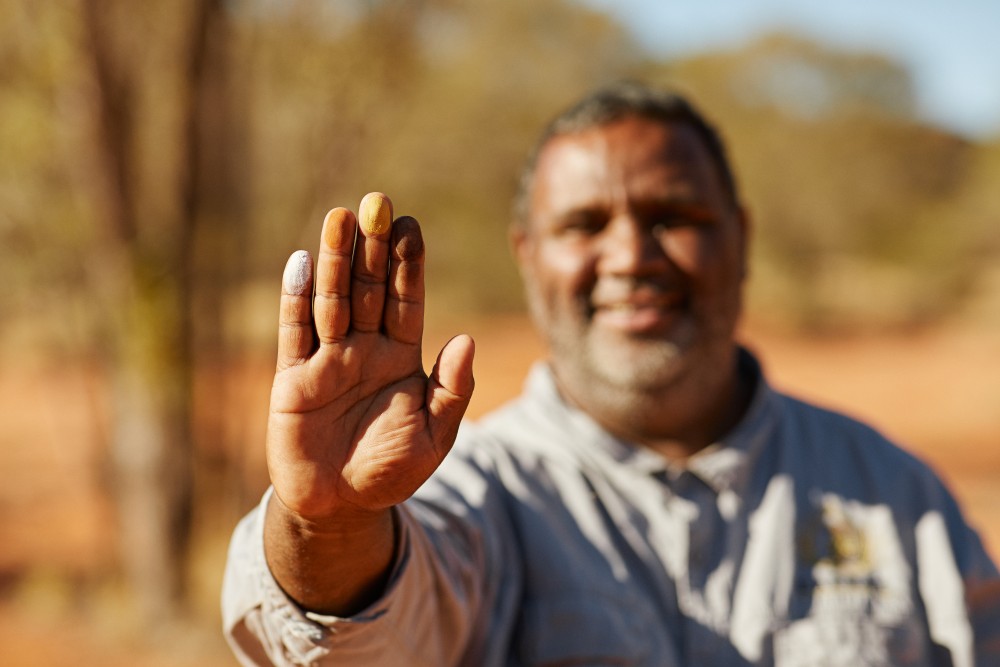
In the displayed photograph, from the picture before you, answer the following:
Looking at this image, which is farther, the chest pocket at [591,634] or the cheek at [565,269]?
the cheek at [565,269]

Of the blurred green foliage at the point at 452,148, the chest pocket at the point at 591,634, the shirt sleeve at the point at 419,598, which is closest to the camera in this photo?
the shirt sleeve at the point at 419,598

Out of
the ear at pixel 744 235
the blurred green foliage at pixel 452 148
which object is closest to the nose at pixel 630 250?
the ear at pixel 744 235

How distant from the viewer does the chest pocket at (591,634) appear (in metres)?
1.66

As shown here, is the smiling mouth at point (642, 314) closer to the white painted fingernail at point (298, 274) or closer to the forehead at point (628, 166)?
the forehead at point (628, 166)

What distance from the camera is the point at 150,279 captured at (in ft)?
17.6

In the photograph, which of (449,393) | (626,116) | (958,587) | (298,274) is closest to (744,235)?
(626,116)

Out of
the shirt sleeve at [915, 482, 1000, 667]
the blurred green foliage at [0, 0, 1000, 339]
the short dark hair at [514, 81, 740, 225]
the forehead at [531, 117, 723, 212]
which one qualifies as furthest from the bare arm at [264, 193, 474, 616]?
the blurred green foliage at [0, 0, 1000, 339]

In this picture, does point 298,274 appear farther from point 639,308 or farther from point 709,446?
point 709,446

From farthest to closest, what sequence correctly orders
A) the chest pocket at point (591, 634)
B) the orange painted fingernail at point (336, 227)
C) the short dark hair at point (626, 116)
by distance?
the short dark hair at point (626, 116) < the chest pocket at point (591, 634) < the orange painted fingernail at point (336, 227)

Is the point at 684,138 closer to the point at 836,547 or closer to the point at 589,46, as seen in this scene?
the point at 836,547

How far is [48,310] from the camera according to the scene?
6980mm

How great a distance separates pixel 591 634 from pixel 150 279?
4.36 meters

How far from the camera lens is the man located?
49.4 inches

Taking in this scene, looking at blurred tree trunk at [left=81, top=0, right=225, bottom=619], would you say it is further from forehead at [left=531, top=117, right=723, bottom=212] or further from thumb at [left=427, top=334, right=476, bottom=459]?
thumb at [left=427, top=334, right=476, bottom=459]
